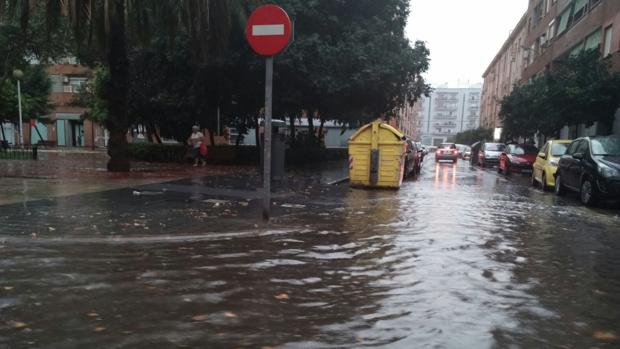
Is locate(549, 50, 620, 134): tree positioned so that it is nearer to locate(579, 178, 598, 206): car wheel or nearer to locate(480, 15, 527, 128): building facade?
locate(579, 178, 598, 206): car wheel

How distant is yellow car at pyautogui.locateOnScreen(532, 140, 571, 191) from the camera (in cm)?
1516

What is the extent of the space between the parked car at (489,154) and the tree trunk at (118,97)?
21.8 metres

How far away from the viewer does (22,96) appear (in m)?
38.1

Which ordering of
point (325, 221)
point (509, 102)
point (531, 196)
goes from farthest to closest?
point (509, 102)
point (531, 196)
point (325, 221)

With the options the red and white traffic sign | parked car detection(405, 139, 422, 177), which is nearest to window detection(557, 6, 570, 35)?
parked car detection(405, 139, 422, 177)

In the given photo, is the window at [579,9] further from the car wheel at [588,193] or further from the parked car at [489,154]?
the car wheel at [588,193]

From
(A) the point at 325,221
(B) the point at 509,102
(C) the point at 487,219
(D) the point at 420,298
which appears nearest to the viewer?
(D) the point at 420,298

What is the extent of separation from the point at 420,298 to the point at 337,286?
0.79 meters

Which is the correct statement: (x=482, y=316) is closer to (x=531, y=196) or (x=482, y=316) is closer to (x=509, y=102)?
(x=531, y=196)

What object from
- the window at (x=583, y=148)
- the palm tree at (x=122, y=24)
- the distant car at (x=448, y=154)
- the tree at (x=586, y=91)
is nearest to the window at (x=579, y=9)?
the tree at (x=586, y=91)

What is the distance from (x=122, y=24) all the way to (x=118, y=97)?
215 centimetres

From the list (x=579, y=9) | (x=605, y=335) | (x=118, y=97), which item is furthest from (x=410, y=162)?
(x=579, y=9)

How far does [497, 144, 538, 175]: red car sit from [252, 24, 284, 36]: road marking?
59.6 ft

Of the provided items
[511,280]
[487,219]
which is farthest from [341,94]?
[511,280]
